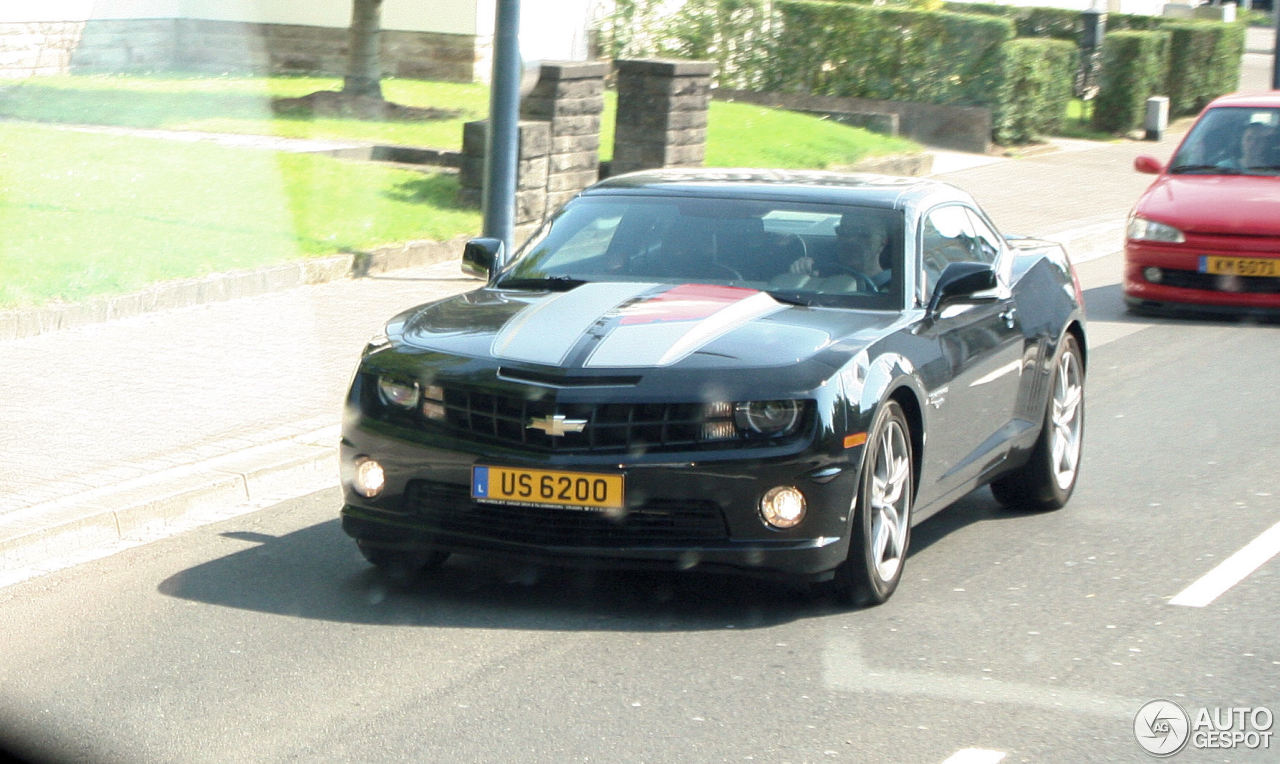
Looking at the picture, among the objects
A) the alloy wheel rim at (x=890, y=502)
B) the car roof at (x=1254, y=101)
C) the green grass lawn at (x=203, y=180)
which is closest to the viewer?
the alloy wheel rim at (x=890, y=502)

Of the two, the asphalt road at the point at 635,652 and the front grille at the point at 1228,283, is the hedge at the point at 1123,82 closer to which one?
the front grille at the point at 1228,283

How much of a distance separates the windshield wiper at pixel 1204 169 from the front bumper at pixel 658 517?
996 cm

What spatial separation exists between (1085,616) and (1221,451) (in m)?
3.43

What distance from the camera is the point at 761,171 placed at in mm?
7879

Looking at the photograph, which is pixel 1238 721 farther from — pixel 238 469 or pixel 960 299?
pixel 238 469

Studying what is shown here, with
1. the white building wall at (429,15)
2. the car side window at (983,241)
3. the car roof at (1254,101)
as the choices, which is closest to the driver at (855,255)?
the car side window at (983,241)

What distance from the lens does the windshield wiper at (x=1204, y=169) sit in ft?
48.8

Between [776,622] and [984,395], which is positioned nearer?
[776,622]

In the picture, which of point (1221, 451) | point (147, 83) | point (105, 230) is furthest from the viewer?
point (147, 83)

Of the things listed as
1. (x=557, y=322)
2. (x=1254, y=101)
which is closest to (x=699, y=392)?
(x=557, y=322)

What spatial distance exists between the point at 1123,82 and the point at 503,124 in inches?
818

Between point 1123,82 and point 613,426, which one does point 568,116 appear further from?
point 1123,82

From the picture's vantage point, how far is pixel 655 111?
710 inches

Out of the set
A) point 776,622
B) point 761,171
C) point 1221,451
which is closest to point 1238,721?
point 776,622
